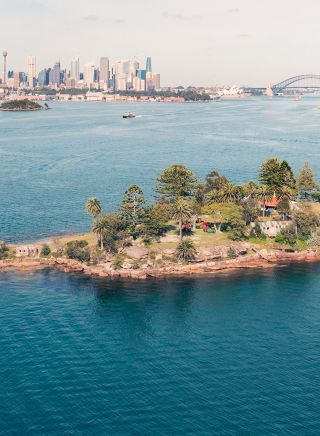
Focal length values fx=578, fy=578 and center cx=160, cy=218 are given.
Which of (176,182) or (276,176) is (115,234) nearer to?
(176,182)

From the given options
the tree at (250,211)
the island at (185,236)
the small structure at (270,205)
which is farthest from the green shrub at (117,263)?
the small structure at (270,205)

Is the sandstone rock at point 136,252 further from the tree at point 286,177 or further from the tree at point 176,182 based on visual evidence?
the tree at point 286,177

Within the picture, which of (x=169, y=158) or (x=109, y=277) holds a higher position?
(x=169, y=158)

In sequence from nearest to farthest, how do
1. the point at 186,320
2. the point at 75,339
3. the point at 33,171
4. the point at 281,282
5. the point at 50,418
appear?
the point at 50,418, the point at 75,339, the point at 186,320, the point at 281,282, the point at 33,171

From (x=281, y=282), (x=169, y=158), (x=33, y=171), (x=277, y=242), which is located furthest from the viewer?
(x=169, y=158)

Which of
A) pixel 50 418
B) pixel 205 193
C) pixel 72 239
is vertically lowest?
pixel 50 418

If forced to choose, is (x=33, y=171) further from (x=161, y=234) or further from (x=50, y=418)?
(x=50, y=418)

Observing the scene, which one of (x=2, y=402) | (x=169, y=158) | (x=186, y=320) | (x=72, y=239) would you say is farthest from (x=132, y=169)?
(x=2, y=402)
